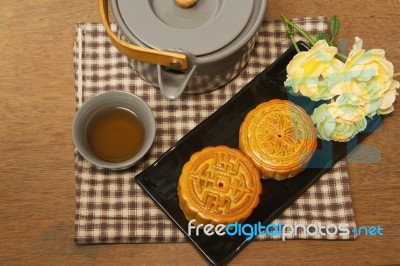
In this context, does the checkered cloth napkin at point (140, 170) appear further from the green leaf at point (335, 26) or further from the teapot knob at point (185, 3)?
the teapot knob at point (185, 3)

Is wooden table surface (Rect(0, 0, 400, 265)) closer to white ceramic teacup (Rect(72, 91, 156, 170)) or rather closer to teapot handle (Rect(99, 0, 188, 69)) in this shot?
white ceramic teacup (Rect(72, 91, 156, 170))

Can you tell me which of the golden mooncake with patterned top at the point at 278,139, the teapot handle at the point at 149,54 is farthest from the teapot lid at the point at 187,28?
the golden mooncake with patterned top at the point at 278,139

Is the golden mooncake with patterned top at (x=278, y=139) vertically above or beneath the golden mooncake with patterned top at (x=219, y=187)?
above

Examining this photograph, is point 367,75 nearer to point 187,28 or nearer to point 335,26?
point 335,26

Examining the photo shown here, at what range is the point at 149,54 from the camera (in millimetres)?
631

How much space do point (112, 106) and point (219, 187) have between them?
22cm

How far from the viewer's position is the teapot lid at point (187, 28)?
663 millimetres

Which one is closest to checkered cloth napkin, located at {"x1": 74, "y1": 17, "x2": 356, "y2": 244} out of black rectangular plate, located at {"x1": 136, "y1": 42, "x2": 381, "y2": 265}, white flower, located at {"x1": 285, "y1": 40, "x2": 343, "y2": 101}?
black rectangular plate, located at {"x1": 136, "y1": 42, "x2": 381, "y2": 265}

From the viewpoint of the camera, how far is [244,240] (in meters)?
0.71

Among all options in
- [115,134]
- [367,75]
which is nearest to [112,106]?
[115,134]

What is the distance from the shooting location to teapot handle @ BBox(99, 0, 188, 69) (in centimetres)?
62

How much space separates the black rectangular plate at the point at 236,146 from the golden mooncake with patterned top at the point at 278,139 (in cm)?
3

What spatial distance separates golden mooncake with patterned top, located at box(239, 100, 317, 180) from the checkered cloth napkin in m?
0.07

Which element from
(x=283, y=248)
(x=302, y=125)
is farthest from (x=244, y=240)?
(x=302, y=125)
